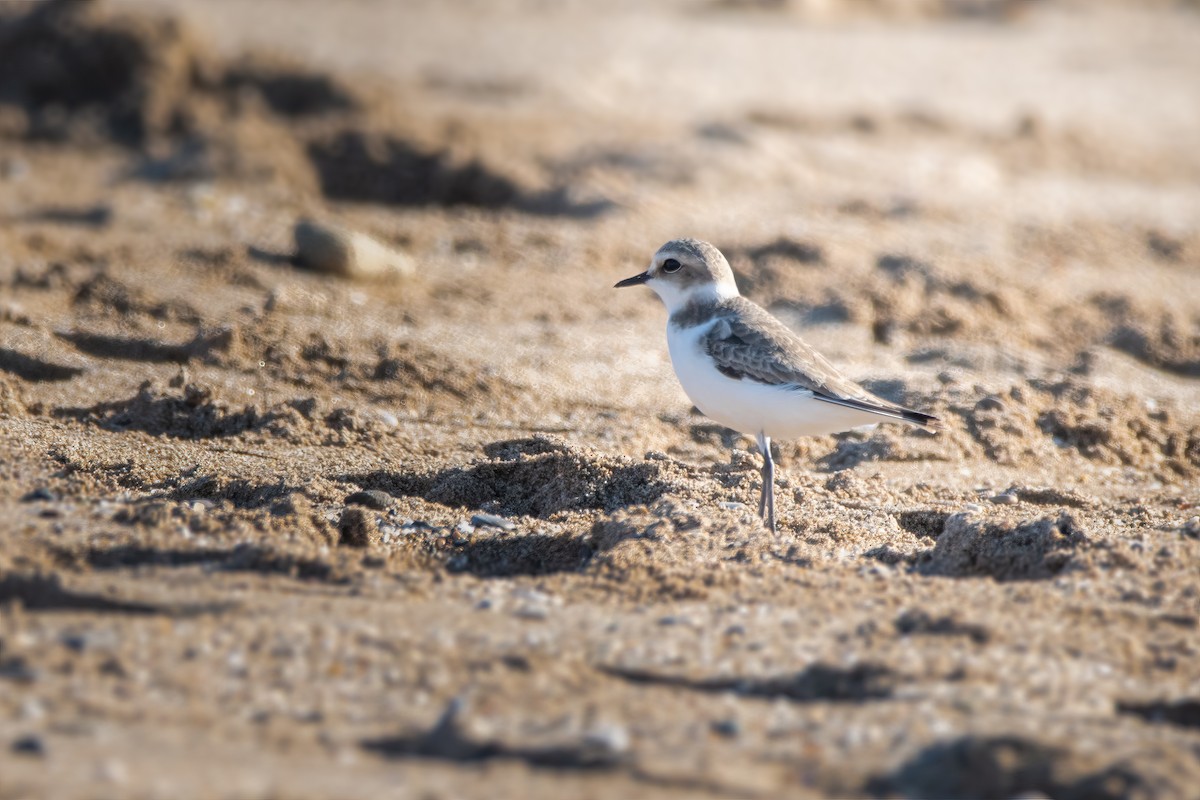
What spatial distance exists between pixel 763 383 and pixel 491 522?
1.15 meters

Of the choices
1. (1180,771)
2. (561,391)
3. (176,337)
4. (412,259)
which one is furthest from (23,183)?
(1180,771)

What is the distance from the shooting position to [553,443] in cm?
582

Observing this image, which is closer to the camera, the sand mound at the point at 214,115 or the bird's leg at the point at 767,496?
the bird's leg at the point at 767,496

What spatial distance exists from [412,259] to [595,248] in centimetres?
118

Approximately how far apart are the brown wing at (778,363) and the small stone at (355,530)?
1478mm

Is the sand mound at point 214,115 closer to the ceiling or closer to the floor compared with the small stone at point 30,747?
closer to the ceiling

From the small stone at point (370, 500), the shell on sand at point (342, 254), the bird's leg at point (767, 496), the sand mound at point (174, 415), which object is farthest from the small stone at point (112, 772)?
the shell on sand at point (342, 254)

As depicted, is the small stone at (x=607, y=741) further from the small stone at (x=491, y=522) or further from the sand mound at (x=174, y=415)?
the sand mound at (x=174, y=415)

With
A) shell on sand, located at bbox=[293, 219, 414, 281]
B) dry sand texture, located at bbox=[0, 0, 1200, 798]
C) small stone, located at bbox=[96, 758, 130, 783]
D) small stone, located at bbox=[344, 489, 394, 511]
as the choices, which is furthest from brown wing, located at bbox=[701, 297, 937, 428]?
shell on sand, located at bbox=[293, 219, 414, 281]

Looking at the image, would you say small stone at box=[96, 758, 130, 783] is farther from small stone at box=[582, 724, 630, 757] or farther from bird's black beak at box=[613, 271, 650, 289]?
bird's black beak at box=[613, 271, 650, 289]

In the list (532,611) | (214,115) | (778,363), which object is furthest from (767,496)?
(214,115)

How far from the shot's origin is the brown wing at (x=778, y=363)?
16.9ft

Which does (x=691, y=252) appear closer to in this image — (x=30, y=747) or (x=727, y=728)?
(x=727, y=728)

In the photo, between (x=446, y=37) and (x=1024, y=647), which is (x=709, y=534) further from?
(x=446, y=37)
